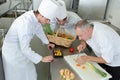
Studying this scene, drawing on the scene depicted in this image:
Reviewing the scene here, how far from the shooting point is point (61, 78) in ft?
3.53

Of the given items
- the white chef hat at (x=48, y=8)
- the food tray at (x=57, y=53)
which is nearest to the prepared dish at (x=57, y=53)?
the food tray at (x=57, y=53)

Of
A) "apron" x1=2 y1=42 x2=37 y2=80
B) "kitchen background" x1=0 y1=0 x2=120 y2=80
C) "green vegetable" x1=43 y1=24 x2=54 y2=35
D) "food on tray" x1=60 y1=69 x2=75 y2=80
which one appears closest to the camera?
"food on tray" x1=60 y1=69 x2=75 y2=80

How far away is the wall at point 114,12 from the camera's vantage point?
208 centimetres

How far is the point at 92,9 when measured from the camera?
233 centimetres

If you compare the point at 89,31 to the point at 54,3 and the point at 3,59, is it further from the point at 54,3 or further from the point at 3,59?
the point at 3,59

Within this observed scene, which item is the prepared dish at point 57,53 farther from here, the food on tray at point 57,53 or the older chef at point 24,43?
the older chef at point 24,43

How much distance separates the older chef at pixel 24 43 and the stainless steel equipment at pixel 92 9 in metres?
1.05

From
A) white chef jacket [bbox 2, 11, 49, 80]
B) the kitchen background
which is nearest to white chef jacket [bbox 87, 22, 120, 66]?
white chef jacket [bbox 2, 11, 49, 80]

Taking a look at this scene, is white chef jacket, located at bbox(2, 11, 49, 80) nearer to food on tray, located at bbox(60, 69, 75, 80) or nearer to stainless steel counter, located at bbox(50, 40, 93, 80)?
stainless steel counter, located at bbox(50, 40, 93, 80)

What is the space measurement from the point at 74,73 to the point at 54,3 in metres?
0.54

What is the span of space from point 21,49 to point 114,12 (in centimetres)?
153

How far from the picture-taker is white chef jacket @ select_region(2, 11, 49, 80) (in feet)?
3.76

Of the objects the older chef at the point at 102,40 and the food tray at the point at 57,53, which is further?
the food tray at the point at 57,53

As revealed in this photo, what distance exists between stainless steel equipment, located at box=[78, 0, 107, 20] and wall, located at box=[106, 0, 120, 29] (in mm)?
78
